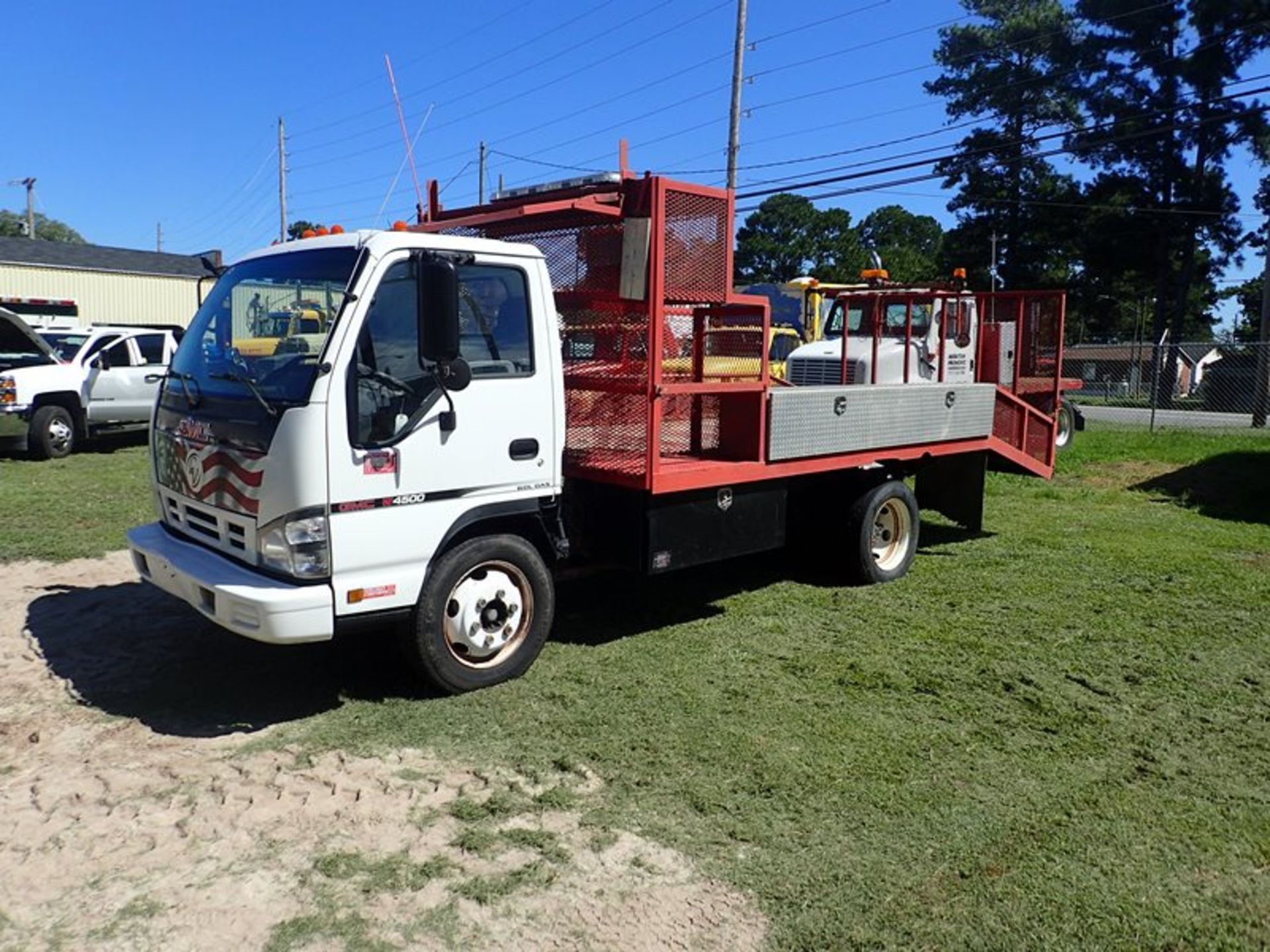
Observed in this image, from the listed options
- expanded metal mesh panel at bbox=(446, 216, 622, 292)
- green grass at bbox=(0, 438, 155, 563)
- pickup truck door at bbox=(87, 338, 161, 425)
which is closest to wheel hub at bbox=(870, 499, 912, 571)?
expanded metal mesh panel at bbox=(446, 216, 622, 292)

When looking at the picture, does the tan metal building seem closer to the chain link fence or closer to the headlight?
the chain link fence

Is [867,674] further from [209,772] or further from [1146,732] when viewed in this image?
[209,772]

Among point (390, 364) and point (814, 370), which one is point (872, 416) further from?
point (814, 370)

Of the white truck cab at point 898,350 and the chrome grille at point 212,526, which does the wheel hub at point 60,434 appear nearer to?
the chrome grille at point 212,526

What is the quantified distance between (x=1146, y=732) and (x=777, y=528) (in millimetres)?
2496

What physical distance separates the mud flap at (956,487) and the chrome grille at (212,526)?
5.59 m

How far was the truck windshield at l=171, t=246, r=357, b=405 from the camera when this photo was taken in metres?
4.55

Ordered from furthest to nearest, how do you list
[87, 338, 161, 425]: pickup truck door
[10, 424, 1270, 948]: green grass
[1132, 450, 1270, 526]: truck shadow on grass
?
[87, 338, 161, 425]: pickup truck door → [1132, 450, 1270, 526]: truck shadow on grass → [10, 424, 1270, 948]: green grass

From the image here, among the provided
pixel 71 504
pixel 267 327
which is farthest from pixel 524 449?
pixel 71 504

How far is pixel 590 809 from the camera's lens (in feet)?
13.0

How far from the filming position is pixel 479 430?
4.93m

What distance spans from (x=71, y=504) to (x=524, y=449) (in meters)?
7.39

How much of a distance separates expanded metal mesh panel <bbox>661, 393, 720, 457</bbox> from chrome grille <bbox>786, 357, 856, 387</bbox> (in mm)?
6903

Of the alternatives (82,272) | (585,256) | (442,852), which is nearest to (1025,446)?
(585,256)
